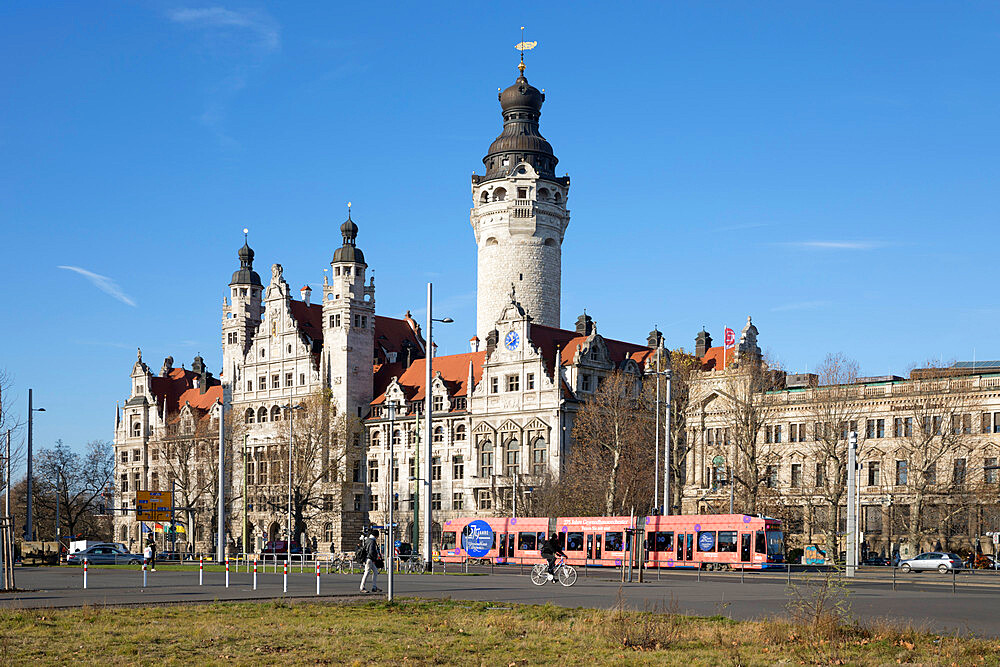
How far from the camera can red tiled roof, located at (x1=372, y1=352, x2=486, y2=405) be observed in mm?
115312

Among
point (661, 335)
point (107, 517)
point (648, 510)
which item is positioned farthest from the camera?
point (107, 517)

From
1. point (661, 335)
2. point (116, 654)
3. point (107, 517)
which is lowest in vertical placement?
point (107, 517)

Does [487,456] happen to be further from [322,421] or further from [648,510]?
[648,510]

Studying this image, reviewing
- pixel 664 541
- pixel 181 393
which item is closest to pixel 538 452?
pixel 664 541

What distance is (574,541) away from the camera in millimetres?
72188

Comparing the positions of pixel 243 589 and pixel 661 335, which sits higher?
pixel 661 335

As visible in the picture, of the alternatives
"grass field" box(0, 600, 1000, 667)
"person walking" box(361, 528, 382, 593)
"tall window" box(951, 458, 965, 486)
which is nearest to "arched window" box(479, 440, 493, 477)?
"tall window" box(951, 458, 965, 486)

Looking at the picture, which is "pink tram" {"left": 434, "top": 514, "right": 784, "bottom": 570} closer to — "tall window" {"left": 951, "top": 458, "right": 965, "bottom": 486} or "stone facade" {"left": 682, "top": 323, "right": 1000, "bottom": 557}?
"stone facade" {"left": 682, "top": 323, "right": 1000, "bottom": 557}

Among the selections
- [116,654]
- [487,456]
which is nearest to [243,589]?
[116,654]

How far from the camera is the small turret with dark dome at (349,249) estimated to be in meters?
120

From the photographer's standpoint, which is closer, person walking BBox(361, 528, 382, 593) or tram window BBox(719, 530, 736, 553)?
person walking BBox(361, 528, 382, 593)

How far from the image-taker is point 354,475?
11956 centimetres

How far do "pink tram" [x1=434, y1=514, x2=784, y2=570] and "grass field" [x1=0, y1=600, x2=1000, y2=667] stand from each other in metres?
38.9

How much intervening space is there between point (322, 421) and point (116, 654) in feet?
296
